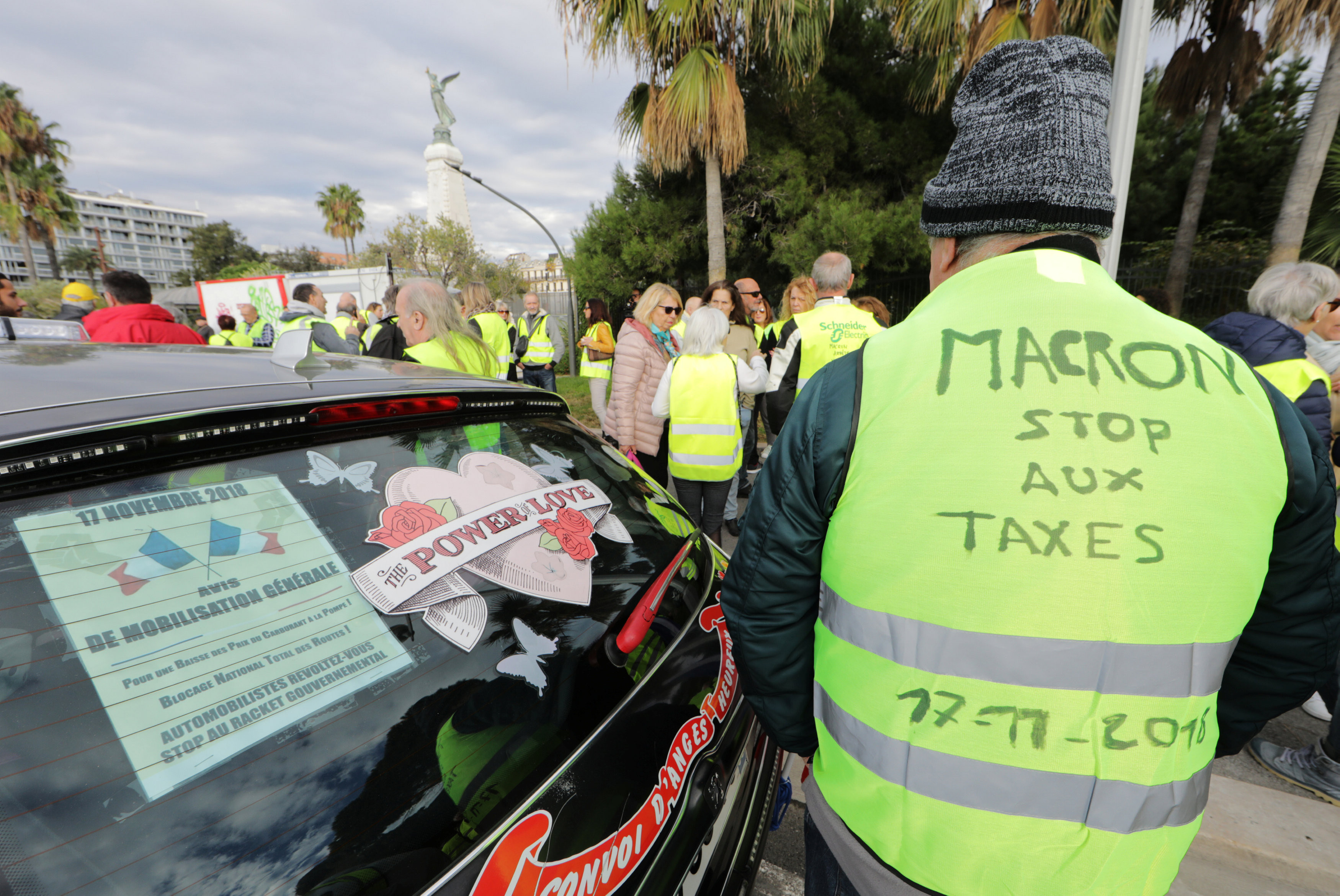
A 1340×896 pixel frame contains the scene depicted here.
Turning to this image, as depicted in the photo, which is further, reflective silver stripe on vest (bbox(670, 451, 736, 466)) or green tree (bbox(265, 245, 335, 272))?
green tree (bbox(265, 245, 335, 272))

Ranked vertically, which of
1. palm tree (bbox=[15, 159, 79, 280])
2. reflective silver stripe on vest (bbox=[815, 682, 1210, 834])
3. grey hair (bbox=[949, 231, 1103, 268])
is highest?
palm tree (bbox=[15, 159, 79, 280])

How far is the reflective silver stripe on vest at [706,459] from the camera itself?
12.2 ft

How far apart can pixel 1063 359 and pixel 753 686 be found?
757 mm

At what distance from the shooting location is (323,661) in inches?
37.1

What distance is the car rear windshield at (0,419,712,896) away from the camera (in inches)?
29.0

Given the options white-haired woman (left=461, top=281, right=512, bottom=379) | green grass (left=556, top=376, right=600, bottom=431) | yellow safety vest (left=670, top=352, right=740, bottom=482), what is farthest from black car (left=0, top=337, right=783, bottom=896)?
green grass (left=556, top=376, right=600, bottom=431)

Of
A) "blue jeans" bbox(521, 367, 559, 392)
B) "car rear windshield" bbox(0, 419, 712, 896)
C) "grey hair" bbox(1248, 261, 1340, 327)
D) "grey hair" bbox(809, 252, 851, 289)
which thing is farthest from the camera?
"blue jeans" bbox(521, 367, 559, 392)

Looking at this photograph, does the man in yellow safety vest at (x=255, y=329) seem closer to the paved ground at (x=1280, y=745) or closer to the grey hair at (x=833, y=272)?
the grey hair at (x=833, y=272)

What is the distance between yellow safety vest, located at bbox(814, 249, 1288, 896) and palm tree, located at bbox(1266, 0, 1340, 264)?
9.19m

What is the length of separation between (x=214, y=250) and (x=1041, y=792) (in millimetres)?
66756

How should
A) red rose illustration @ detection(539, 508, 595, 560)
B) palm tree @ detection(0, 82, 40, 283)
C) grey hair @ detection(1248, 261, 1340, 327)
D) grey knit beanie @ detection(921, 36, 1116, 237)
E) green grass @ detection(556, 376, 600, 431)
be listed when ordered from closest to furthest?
grey knit beanie @ detection(921, 36, 1116, 237) < red rose illustration @ detection(539, 508, 595, 560) < grey hair @ detection(1248, 261, 1340, 327) < green grass @ detection(556, 376, 600, 431) < palm tree @ detection(0, 82, 40, 283)

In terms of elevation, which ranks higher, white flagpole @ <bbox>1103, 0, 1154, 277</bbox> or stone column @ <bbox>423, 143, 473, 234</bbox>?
stone column @ <bbox>423, 143, 473, 234</bbox>

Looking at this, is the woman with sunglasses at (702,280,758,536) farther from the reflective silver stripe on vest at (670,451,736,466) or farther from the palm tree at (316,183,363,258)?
the palm tree at (316,183,363,258)

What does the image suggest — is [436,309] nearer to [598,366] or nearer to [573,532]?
[573,532]
